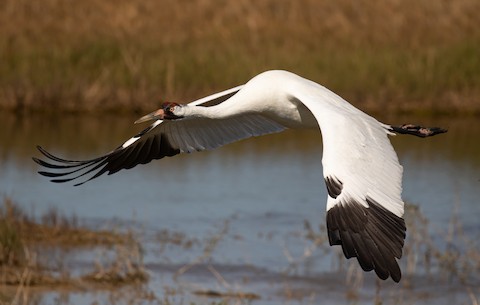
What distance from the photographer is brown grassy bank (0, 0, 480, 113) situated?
1691 cm

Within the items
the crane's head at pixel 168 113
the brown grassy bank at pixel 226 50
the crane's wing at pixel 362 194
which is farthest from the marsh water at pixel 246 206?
the crane's wing at pixel 362 194

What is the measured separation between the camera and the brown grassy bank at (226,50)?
16.9m

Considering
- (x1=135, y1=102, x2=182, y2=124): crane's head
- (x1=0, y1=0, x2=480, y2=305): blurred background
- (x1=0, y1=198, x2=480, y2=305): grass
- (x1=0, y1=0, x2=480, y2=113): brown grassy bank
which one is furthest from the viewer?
(x1=0, y1=0, x2=480, y2=113): brown grassy bank

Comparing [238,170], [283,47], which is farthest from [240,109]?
[283,47]

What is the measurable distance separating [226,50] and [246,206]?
248 inches

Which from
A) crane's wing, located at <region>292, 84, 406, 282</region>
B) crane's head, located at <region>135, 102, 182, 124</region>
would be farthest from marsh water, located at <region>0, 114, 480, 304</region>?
crane's wing, located at <region>292, 84, 406, 282</region>

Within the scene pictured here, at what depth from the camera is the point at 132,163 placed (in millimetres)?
8359

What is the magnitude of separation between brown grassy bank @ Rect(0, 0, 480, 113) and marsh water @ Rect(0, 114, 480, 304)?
20.6 inches

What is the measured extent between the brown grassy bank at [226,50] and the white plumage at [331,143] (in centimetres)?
817

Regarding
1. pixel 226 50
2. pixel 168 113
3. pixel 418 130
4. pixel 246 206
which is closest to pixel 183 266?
pixel 246 206

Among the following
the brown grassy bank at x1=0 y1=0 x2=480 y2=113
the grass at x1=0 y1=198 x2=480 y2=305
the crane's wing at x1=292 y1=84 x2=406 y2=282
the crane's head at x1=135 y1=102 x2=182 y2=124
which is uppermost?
the brown grassy bank at x1=0 y1=0 x2=480 y2=113

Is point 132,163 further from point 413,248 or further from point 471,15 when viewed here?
point 471,15

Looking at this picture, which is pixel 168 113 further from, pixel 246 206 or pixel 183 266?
pixel 246 206

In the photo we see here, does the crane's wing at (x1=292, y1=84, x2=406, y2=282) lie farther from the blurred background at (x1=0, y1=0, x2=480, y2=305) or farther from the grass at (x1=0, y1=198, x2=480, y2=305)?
the grass at (x1=0, y1=198, x2=480, y2=305)
